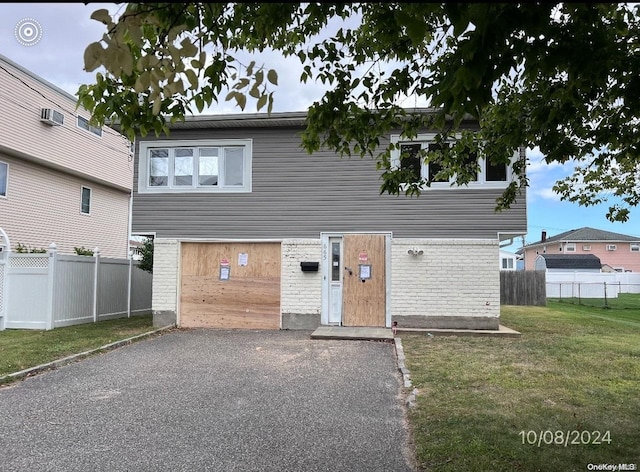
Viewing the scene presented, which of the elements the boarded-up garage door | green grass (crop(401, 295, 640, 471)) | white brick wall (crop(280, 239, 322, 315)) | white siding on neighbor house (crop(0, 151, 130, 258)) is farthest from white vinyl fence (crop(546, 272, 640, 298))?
white siding on neighbor house (crop(0, 151, 130, 258))

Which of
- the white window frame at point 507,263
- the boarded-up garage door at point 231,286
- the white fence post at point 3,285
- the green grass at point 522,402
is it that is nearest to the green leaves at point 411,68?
the green grass at point 522,402

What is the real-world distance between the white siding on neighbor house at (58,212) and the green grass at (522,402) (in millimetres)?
13834

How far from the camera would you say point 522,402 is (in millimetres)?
5039

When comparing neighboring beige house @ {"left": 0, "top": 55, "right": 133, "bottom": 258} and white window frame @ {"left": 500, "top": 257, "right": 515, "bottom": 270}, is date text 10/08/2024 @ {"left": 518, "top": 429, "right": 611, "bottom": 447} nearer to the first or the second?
neighboring beige house @ {"left": 0, "top": 55, "right": 133, "bottom": 258}

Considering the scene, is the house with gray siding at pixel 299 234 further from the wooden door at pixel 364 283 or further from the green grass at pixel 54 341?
the green grass at pixel 54 341

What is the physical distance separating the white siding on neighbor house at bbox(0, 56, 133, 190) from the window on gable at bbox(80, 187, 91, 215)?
75 centimetres

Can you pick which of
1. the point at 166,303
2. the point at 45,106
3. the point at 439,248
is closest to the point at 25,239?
the point at 45,106

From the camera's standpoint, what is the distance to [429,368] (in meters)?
6.71

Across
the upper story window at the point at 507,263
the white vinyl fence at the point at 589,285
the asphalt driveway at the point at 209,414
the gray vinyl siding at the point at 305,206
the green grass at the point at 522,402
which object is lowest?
the asphalt driveway at the point at 209,414

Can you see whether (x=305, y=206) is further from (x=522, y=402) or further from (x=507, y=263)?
(x=507, y=263)

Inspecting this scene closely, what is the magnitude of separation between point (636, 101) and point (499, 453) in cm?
287

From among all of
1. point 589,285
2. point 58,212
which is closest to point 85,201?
point 58,212

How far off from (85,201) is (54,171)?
206cm

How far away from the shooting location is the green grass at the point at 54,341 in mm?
7148
